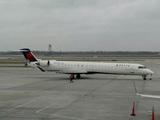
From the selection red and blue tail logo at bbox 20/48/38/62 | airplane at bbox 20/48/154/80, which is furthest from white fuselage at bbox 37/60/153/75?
red and blue tail logo at bbox 20/48/38/62

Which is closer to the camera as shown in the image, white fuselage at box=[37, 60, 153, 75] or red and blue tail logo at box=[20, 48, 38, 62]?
white fuselage at box=[37, 60, 153, 75]

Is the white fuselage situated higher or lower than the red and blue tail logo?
lower

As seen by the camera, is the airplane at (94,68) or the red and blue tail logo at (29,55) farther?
the red and blue tail logo at (29,55)

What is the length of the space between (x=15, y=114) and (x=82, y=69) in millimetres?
23863

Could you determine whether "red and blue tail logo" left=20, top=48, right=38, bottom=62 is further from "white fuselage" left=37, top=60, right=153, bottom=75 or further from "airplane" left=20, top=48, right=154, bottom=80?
"white fuselage" left=37, top=60, right=153, bottom=75

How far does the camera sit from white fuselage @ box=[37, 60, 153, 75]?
3812 centimetres

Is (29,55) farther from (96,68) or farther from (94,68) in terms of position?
(96,68)

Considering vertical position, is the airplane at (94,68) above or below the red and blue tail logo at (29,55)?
below

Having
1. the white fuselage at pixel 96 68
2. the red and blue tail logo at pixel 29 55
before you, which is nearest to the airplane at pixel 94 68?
the white fuselage at pixel 96 68

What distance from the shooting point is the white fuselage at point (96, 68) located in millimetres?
38125

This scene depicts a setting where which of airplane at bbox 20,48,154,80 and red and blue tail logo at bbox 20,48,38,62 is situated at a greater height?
red and blue tail logo at bbox 20,48,38,62

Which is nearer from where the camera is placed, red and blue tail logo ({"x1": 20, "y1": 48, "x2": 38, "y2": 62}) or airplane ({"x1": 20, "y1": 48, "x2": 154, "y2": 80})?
airplane ({"x1": 20, "y1": 48, "x2": 154, "y2": 80})

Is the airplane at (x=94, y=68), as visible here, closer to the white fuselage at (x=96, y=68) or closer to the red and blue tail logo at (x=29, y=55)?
the white fuselage at (x=96, y=68)

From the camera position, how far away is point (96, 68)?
39.1 metres
